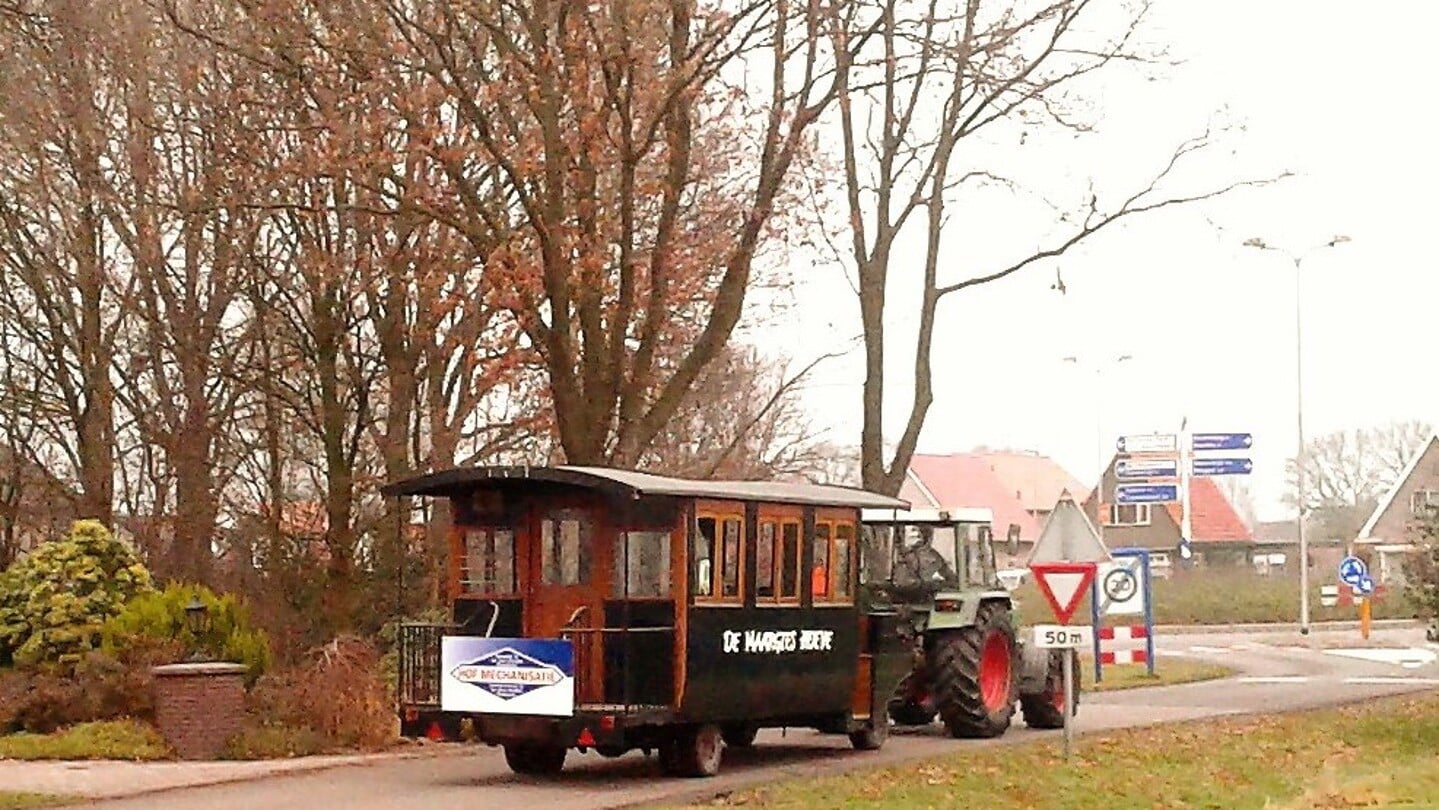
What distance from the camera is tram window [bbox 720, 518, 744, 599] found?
1977cm

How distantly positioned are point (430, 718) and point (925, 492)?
8117 centimetres

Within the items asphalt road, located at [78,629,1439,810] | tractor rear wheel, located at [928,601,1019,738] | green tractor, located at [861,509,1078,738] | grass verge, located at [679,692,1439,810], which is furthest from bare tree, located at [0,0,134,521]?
grass verge, located at [679,692,1439,810]

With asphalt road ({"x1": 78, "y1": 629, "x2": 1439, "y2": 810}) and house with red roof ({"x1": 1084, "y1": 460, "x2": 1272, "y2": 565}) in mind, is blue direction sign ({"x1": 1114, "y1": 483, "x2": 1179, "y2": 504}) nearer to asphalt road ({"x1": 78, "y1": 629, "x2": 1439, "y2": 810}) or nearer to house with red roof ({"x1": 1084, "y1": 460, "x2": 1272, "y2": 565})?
asphalt road ({"x1": 78, "y1": 629, "x2": 1439, "y2": 810})

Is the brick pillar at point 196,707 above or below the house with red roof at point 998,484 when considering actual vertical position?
below

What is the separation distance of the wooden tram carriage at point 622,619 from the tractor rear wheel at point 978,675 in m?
2.80

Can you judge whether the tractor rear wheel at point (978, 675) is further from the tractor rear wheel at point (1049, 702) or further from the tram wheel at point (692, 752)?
the tram wheel at point (692, 752)

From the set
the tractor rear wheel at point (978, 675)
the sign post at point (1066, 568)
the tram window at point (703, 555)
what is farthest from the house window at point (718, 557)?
the tractor rear wheel at point (978, 675)

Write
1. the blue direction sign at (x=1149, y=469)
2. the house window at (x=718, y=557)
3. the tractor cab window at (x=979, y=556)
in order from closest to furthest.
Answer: the house window at (x=718, y=557) < the tractor cab window at (x=979, y=556) < the blue direction sign at (x=1149, y=469)

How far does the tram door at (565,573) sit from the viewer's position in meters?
19.6

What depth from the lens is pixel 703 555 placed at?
19.5 m

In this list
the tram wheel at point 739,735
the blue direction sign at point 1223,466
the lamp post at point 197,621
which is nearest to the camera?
the tram wheel at point 739,735

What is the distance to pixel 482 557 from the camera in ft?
66.6

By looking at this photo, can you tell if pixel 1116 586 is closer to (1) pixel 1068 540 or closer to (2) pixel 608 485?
(1) pixel 1068 540

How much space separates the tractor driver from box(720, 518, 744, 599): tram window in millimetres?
4877
